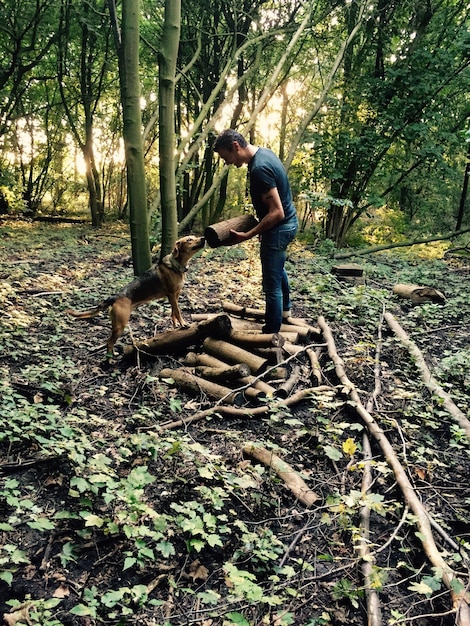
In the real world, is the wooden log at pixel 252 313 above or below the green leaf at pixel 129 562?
above

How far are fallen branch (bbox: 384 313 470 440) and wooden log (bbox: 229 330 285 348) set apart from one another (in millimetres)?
1546

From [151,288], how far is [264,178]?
1.88 metres

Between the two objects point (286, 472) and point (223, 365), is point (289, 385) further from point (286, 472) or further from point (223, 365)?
point (286, 472)

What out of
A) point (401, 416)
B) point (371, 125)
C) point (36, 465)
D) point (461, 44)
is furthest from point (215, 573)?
point (371, 125)

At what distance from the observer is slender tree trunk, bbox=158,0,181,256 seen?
6.79 meters

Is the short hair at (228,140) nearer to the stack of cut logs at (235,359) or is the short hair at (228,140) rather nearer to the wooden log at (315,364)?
the stack of cut logs at (235,359)

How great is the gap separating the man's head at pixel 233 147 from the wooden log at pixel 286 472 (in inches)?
116

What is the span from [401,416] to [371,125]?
35.1ft

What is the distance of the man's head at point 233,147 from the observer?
14.7 ft

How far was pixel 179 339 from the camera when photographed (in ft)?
16.3

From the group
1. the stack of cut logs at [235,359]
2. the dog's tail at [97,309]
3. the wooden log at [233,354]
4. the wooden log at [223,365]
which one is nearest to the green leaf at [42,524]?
the stack of cut logs at [235,359]

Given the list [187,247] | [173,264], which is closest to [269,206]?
[187,247]

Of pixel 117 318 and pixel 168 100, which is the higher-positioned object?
pixel 168 100

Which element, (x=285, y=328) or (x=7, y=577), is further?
(x=285, y=328)
